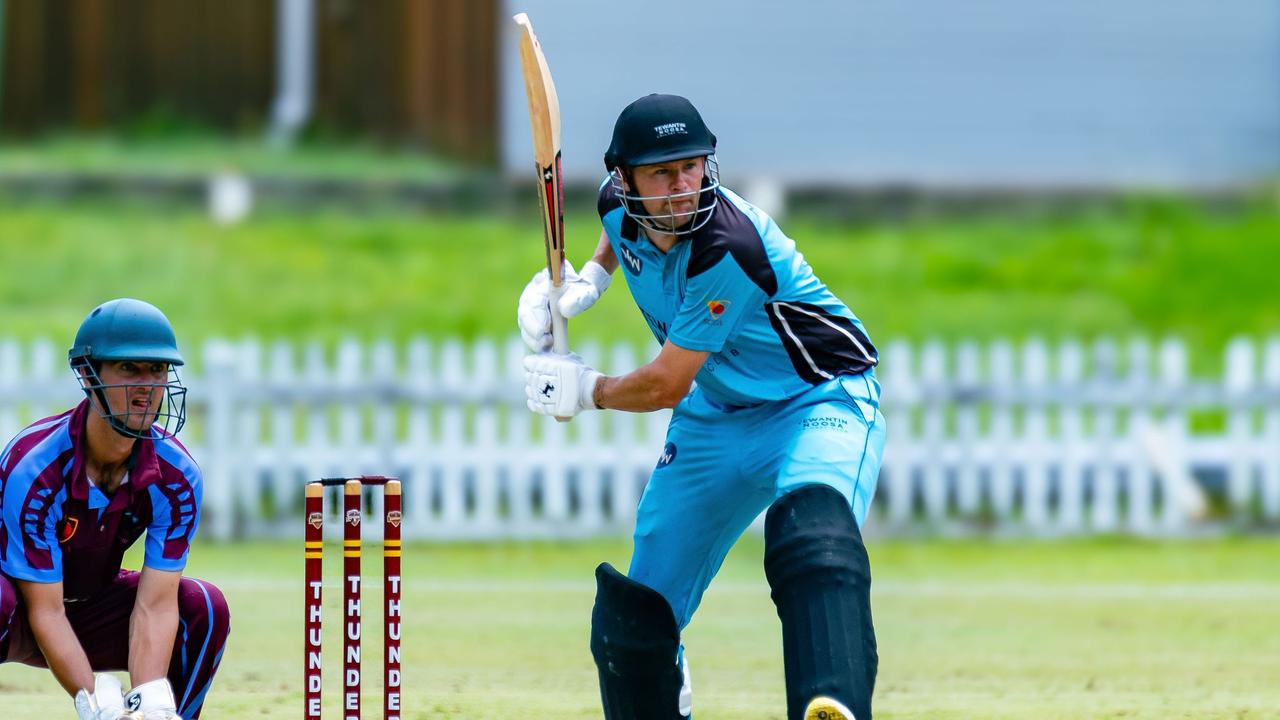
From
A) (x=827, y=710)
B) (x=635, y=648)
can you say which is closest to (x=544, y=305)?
(x=635, y=648)

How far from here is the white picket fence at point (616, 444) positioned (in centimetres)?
1009

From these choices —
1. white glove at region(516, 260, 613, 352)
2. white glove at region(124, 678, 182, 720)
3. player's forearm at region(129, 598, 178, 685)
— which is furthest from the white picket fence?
white glove at region(124, 678, 182, 720)

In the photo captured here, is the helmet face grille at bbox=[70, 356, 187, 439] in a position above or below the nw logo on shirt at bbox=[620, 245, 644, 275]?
below

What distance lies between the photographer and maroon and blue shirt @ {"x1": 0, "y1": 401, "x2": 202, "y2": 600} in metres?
4.14

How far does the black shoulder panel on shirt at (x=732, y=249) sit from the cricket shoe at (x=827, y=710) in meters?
1.01

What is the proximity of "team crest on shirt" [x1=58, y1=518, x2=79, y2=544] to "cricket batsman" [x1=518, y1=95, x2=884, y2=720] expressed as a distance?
3.67 ft

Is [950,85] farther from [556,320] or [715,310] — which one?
[715,310]

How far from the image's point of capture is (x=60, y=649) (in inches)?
163

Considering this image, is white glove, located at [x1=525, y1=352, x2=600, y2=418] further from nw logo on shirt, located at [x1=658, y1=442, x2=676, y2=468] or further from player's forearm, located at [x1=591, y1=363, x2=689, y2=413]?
nw logo on shirt, located at [x1=658, y1=442, x2=676, y2=468]

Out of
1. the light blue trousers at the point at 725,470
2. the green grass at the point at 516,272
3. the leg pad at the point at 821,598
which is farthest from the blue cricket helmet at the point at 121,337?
the green grass at the point at 516,272

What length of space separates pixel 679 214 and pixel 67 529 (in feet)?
5.21

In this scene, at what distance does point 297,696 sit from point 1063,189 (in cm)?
1076

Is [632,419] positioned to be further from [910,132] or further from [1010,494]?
[910,132]

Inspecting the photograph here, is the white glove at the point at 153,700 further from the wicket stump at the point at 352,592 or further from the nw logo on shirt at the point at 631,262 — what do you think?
the nw logo on shirt at the point at 631,262
